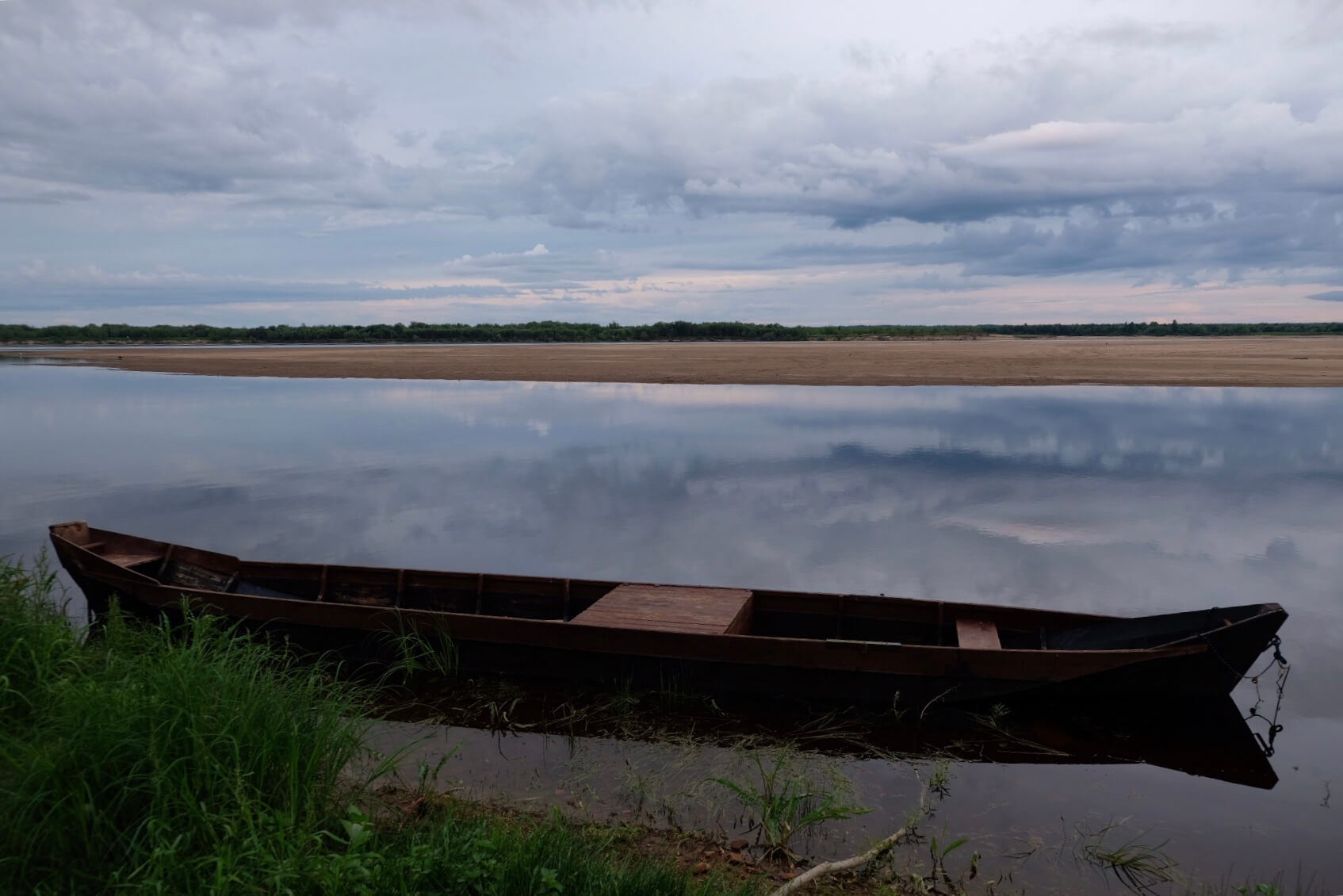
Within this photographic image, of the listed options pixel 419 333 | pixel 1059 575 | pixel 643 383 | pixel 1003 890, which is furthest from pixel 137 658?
pixel 419 333

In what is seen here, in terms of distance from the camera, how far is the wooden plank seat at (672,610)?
962cm

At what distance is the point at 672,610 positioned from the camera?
1018 cm

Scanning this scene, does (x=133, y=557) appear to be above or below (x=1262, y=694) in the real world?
above

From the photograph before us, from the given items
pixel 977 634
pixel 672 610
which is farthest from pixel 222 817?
pixel 977 634

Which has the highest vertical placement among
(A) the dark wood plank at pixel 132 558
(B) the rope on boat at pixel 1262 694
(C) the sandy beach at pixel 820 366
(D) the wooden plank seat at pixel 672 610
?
(C) the sandy beach at pixel 820 366

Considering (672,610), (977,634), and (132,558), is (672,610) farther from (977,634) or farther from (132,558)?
Answer: (132,558)

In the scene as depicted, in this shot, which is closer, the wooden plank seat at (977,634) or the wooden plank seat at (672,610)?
the wooden plank seat at (977,634)

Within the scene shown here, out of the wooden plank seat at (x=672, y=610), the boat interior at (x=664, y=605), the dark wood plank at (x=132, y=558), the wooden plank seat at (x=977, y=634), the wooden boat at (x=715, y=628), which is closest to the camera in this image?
the wooden boat at (x=715, y=628)

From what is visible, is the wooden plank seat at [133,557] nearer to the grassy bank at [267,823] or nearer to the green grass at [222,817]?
the grassy bank at [267,823]

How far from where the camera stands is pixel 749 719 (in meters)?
8.81

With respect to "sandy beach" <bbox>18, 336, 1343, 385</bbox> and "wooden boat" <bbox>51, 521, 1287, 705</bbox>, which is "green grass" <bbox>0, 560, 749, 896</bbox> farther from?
"sandy beach" <bbox>18, 336, 1343, 385</bbox>

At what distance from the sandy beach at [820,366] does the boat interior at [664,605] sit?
36.5 metres

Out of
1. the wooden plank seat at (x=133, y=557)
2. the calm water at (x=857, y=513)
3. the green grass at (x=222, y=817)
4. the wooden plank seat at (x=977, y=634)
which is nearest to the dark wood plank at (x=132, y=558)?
the wooden plank seat at (x=133, y=557)

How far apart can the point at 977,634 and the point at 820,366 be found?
50.8 meters
